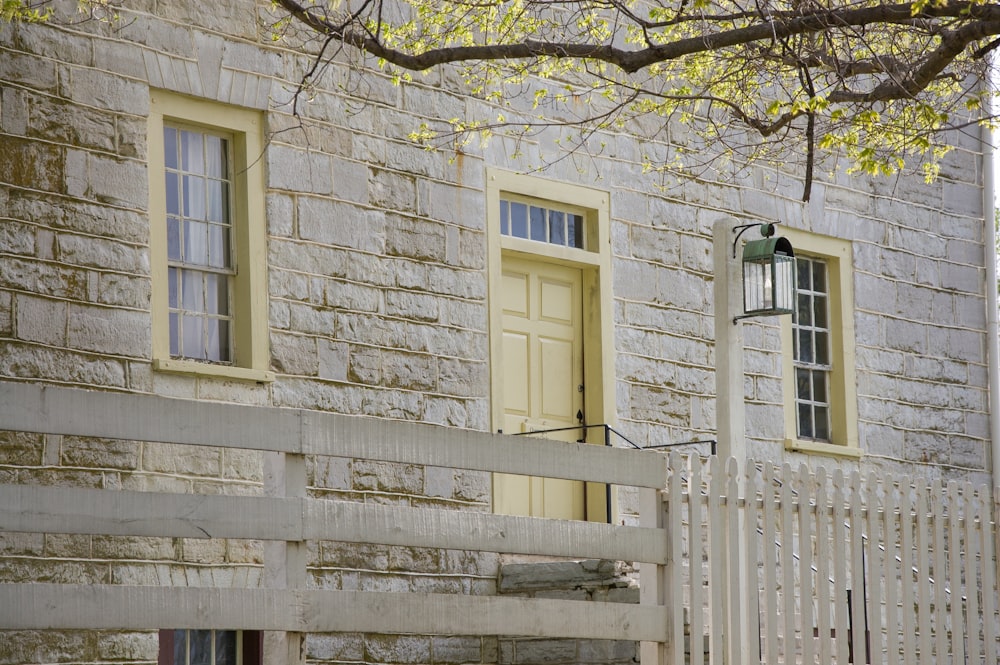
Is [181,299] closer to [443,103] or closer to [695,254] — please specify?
[443,103]

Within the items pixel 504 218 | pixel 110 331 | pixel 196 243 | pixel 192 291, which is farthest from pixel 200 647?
pixel 504 218

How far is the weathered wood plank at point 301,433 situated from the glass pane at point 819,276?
24.2 ft

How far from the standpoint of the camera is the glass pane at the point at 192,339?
392 inches

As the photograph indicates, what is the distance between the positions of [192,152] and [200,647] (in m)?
3.17

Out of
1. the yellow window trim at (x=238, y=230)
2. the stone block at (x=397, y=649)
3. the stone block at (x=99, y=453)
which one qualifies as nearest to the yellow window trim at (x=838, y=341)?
the stone block at (x=397, y=649)

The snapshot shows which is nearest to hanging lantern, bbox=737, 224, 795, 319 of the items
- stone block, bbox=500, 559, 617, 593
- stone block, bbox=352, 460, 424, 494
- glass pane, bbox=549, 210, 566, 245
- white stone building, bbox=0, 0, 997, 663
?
white stone building, bbox=0, 0, 997, 663

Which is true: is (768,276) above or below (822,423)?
above

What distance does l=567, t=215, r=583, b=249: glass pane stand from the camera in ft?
40.5

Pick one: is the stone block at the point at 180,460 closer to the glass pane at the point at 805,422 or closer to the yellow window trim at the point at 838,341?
the yellow window trim at the point at 838,341

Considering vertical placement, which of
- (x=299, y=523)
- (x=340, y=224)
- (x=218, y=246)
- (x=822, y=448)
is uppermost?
(x=340, y=224)

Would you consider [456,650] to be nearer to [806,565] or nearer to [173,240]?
[173,240]

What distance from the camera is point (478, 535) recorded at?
264 inches

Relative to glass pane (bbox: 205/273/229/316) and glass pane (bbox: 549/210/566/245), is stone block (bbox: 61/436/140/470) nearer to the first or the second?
glass pane (bbox: 205/273/229/316)

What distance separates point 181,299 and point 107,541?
165 cm
